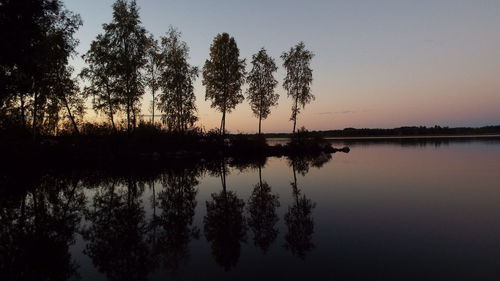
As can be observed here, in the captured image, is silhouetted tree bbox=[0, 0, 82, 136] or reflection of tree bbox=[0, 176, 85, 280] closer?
reflection of tree bbox=[0, 176, 85, 280]

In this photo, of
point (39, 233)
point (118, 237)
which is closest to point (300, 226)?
point (118, 237)

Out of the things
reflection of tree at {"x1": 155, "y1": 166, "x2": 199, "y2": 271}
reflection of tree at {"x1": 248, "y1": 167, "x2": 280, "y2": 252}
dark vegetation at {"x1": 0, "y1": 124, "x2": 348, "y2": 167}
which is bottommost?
reflection of tree at {"x1": 155, "y1": 166, "x2": 199, "y2": 271}

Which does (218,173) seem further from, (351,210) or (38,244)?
(38,244)

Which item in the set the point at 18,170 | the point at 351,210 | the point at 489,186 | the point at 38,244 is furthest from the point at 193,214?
the point at 18,170

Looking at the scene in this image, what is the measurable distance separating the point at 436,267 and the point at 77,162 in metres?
→ 30.6

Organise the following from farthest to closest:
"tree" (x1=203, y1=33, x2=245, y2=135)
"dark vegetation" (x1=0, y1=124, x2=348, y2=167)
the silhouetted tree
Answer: "tree" (x1=203, y1=33, x2=245, y2=135) < "dark vegetation" (x1=0, y1=124, x2=348, y2=167) < the silhouetted tree

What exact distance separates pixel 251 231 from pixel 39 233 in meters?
6.36

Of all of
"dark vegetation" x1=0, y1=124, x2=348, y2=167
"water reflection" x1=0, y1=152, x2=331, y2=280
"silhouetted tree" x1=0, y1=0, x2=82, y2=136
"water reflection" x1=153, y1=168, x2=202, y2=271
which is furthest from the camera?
"dark vegetation" x1=0, y1=124, x2=348, y2=167

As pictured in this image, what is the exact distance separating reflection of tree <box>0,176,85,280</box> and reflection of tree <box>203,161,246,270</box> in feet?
10.8

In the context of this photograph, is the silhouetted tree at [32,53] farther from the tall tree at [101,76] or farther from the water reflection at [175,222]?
the water reflection at [175,222]

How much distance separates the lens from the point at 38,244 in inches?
329

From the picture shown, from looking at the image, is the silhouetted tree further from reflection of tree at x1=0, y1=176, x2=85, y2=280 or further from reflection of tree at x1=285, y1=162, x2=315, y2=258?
reflection of tree at x1=285, y1=162, x2=315, y2=258

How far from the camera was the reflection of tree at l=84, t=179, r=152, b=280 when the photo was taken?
697 cm

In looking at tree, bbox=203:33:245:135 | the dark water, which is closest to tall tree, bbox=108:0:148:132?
tree, bbox=203:33:245:135
